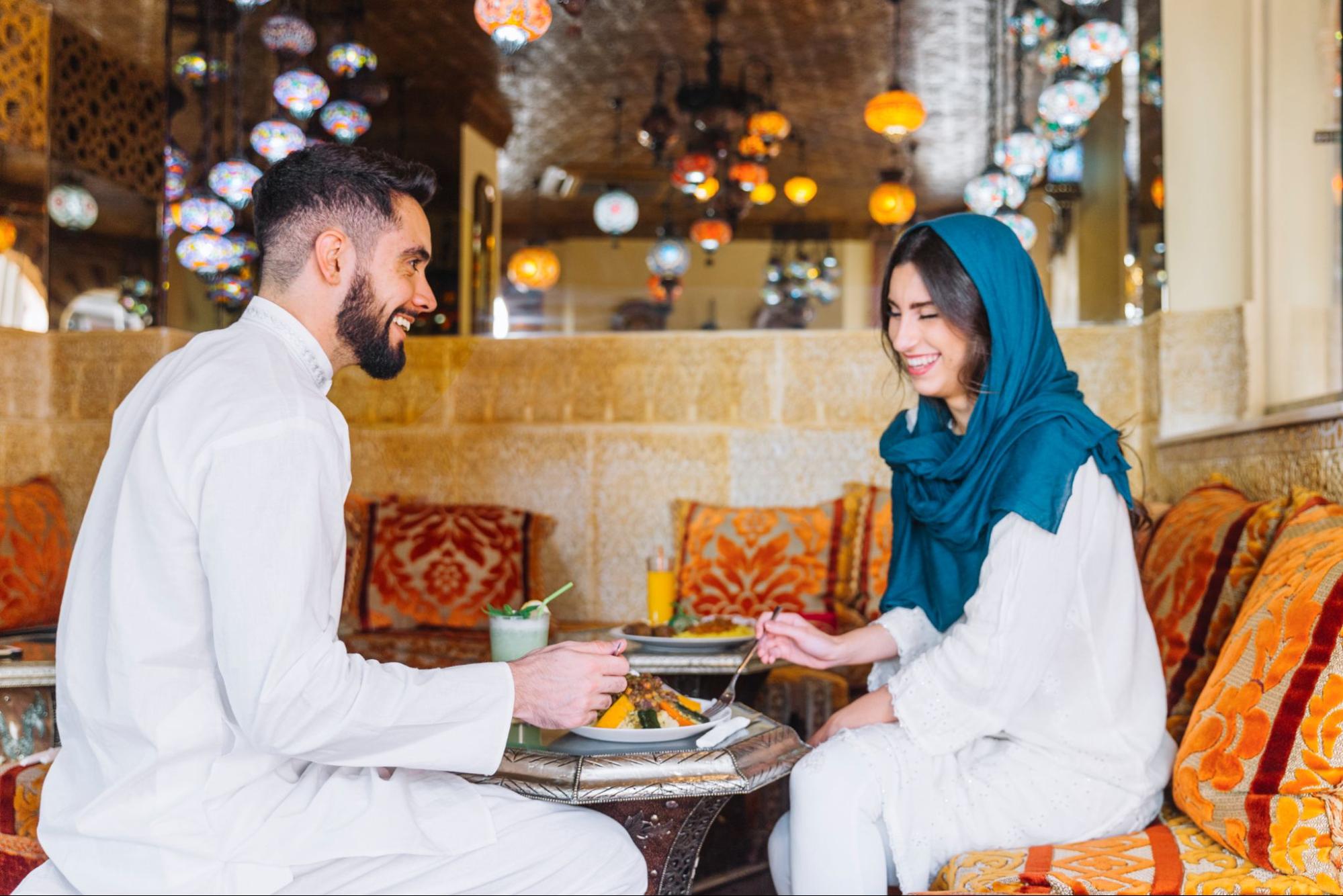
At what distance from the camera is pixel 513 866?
149 cm

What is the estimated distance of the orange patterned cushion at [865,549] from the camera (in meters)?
4.06

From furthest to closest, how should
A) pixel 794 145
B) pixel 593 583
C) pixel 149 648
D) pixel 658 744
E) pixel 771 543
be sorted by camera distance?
pixel 794 145 < pixel 593 583 < pixel 771 543 < pixel 658 744 < pixel 149 648

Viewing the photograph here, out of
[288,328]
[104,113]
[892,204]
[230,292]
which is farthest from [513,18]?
[104,113]

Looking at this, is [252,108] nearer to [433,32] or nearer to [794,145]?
[433,32]

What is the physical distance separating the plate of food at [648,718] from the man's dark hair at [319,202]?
76cm

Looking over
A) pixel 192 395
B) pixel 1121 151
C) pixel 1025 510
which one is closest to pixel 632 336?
pixel 1121 151

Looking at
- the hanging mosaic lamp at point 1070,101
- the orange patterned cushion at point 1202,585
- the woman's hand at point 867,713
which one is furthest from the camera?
the hanging mosaic lamp at point 1070,101

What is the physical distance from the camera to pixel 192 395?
138 cm

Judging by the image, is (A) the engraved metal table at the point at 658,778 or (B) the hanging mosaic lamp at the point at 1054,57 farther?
(B) the hanging mosaic lamp at the point at 1054,57

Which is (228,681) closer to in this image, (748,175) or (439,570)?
(439,570)

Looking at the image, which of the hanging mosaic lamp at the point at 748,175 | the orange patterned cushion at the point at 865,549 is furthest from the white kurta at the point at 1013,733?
the hanging mosaic lamp at the point at 748,175

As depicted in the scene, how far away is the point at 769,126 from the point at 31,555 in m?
3.35

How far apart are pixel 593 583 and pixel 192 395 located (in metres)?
3.20

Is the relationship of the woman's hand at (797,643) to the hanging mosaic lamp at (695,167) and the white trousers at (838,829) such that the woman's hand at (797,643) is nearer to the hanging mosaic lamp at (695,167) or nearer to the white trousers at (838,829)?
the white trousers at (838,829)
